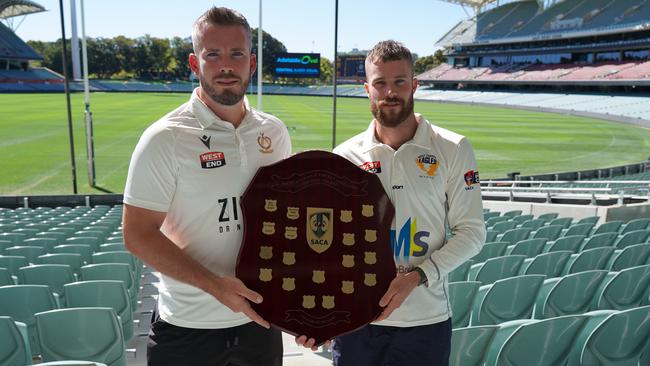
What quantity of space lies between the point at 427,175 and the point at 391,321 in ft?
2.25

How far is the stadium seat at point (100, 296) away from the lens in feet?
12.0

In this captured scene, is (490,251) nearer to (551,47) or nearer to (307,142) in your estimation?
(307,142)

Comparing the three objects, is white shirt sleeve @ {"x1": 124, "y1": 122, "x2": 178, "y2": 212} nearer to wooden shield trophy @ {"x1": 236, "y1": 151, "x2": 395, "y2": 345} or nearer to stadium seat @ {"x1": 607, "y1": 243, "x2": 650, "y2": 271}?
wooden shield trophy @ {"x1": 236, "y1": 151, "x2": 395, "y2": 345}

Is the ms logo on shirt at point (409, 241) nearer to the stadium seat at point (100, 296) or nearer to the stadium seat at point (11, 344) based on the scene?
the stadium seat at point (11, 344)

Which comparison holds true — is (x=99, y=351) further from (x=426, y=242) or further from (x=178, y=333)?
(x=426, y=242)

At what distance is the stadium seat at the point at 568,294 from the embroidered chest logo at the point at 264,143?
2.48m

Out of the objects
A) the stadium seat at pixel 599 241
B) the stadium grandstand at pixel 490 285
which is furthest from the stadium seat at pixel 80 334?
the stadium seat at pixel 599 241

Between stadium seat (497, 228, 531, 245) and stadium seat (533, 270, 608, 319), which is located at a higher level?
stadium seat (533, 270, 608, 319)

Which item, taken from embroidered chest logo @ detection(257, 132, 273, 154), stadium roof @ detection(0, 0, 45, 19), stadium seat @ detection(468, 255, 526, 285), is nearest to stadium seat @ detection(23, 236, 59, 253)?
stadium seat @ detection(468, 255, 526, 285)

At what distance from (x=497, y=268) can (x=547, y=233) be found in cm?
293

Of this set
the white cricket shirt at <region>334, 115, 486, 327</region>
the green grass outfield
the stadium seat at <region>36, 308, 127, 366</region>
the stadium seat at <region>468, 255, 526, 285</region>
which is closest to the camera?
the white cricket shirt at <region>334, 115, 486, 327</region>

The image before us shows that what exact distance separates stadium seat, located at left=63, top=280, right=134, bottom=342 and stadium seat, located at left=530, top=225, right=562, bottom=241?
532cm

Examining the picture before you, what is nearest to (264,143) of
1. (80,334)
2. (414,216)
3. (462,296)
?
(414,216)

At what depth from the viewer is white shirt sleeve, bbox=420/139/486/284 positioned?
2.32 m
